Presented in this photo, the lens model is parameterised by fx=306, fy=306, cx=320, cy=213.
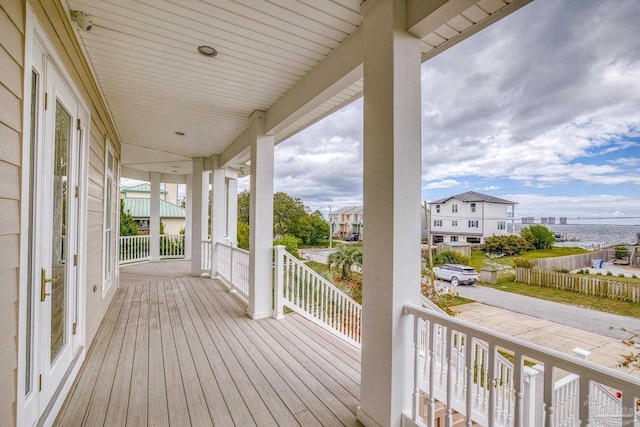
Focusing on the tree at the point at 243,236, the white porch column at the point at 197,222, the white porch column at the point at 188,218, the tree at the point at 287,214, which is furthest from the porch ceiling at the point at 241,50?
the tree at the point at 243,236

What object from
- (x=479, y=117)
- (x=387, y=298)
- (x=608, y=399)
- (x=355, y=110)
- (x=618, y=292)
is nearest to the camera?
(x=608, y=399)

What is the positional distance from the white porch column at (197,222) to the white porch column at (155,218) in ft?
9.19

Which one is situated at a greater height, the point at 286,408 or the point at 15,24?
the point at 15,24

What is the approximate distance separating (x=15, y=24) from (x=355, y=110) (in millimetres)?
7210

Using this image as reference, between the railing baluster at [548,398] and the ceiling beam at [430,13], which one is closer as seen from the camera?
the railing baluster at [548,398]

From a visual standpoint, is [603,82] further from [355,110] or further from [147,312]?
[355,110]

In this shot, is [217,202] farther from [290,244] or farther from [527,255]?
[527,255]

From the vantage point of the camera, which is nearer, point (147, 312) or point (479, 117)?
point (479, 117)

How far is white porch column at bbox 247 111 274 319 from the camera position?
13.6ft

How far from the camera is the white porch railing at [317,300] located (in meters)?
4.10

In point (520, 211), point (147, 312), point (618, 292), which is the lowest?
point (147, 312)

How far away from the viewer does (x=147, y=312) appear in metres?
4.52

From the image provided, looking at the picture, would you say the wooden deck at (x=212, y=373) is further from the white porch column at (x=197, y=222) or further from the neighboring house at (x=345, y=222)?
the white porch column at (x=197, y=222)

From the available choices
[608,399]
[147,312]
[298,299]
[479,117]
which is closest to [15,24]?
[479,117]
